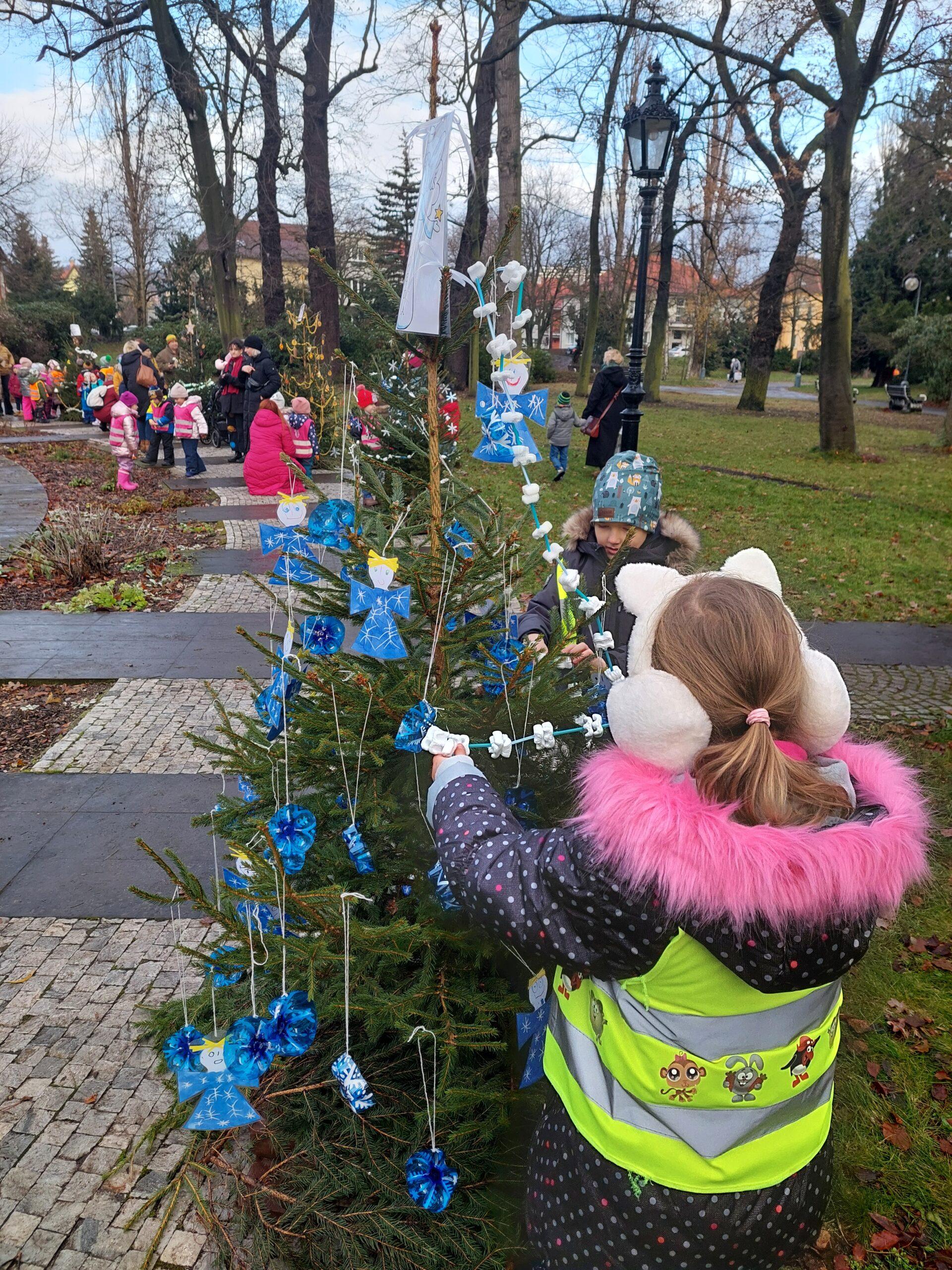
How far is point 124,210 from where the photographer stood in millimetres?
33031

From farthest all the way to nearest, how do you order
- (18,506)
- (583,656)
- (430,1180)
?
1. (18,506)
2. (583,656)
3. (430,1180)

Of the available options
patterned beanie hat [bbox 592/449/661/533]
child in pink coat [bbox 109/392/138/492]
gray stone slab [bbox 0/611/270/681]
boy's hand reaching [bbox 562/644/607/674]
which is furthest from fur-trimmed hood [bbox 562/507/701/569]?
child in pink coat [bbox 109/392/138/492]

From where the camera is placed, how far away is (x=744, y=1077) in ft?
4.81

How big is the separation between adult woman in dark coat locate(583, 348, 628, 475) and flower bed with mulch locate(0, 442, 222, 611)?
5.63 metres

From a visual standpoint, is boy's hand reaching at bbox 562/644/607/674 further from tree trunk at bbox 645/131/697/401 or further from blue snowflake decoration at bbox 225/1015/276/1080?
tree trunk at bbox 645/131/697/401

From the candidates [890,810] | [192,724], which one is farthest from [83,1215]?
[192,724]

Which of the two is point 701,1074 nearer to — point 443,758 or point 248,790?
point 443,758

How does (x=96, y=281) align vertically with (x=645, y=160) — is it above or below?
above

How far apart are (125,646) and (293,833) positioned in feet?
19.6

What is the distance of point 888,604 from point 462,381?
76.5 feet

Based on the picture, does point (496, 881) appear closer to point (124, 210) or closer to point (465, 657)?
point (465, 657)

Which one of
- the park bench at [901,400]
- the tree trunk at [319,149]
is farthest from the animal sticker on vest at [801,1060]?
the park bench at [901,400]

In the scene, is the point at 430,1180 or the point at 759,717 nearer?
the point at 759,717

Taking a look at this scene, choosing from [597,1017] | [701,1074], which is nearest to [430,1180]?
[597,1017]
